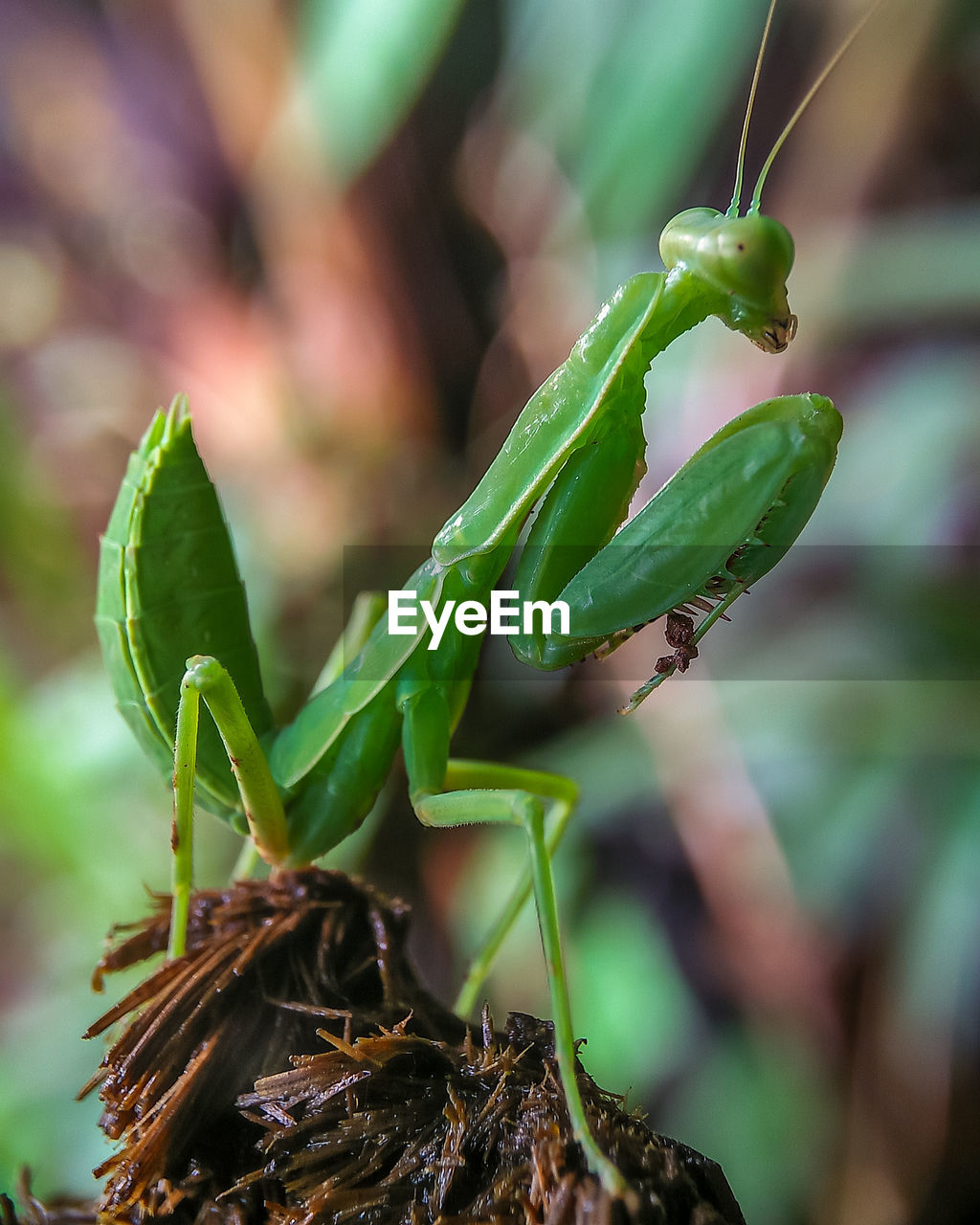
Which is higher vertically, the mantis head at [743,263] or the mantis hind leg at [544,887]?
the mantis head at [743,263]

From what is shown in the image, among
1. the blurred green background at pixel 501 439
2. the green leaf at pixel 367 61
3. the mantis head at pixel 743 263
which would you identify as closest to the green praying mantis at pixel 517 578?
the mantis head at pixel 743 263

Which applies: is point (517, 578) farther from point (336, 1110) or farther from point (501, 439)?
point (501, 439)

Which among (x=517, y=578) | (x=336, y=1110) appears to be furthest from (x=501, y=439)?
(x=336, y=1110)

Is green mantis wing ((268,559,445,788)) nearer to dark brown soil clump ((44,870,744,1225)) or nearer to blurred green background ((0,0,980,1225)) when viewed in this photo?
dark brown soil clump ((44,870,744,1225))

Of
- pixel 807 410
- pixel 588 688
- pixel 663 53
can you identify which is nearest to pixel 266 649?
pixel 588 688

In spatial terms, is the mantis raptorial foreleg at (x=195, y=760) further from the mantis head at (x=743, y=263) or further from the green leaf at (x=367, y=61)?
the green leaf at (x=367, y=61)

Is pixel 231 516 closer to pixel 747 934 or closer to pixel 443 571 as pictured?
pixel 443 571
